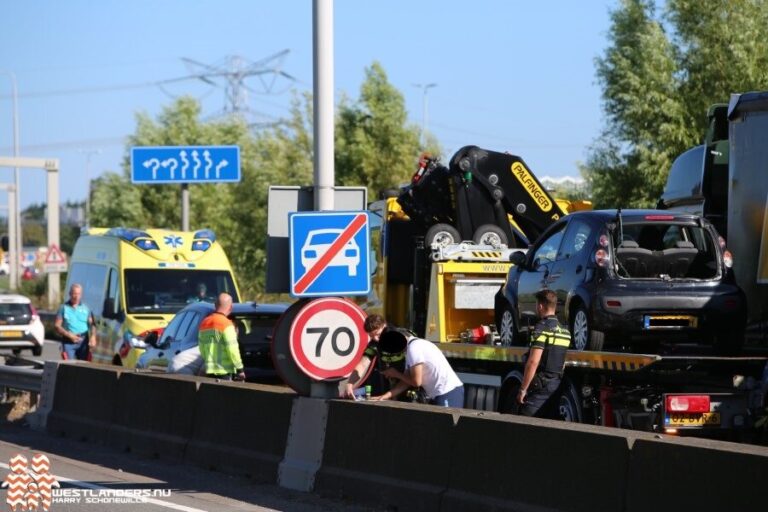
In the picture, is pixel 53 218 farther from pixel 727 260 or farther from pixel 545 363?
pixel 545 363

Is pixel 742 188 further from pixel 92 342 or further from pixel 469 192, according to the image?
pixel 92 342

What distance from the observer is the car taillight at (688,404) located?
11.8 meters

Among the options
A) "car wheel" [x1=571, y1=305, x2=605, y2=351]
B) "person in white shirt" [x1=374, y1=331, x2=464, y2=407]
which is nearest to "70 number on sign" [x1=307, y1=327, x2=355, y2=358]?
"person in white shirt" [x1=374, y1=331, x2=464, y2=407]

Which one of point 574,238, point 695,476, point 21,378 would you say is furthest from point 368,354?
point 21,378

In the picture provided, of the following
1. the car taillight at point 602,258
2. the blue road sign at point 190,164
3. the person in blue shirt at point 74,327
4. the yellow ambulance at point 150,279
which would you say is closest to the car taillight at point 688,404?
the car taillight at point 602,258

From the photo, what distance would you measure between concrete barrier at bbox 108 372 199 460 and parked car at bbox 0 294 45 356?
22.4 meters

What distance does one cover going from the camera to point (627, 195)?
116ft

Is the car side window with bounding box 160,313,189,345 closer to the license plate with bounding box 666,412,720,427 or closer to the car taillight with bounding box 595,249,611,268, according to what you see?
the car taillight with bounding box 595,249,611,268

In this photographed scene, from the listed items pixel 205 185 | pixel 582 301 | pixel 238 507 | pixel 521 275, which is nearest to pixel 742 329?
pixel 582 301

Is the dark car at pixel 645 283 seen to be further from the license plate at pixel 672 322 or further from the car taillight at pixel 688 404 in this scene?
the car taillight at pixel 688 404

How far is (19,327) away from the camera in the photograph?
36438 millimetres

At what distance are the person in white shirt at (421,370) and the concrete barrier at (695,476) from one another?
13.6 feet

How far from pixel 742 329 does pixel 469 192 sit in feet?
18.0

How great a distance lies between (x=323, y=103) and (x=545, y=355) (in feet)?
10.7
